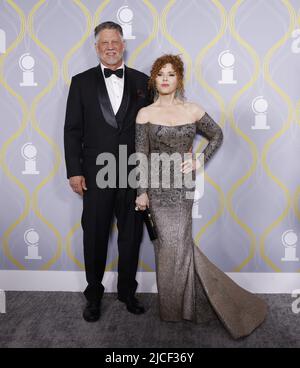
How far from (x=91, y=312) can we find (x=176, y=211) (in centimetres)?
81

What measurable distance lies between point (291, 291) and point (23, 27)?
2541 mm

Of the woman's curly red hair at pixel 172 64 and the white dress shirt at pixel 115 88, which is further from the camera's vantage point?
the white dress shirt at pixel 115 88

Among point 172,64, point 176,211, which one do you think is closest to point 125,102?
point 172,64

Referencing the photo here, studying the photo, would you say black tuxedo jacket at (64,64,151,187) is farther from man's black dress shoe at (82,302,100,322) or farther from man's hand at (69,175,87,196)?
man's black dress shoe at (82,302,100,322)

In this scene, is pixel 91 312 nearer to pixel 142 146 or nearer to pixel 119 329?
pixel 119 329

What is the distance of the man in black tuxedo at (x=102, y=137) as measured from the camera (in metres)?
2.60

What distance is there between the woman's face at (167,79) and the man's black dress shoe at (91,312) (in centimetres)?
137

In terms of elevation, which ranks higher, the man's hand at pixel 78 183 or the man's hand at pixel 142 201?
the man's hand at pixel 78 183

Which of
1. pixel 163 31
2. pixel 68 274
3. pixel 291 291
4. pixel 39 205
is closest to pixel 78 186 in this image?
pixel 39 205

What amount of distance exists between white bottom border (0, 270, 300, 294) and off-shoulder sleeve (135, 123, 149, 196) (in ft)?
2.57

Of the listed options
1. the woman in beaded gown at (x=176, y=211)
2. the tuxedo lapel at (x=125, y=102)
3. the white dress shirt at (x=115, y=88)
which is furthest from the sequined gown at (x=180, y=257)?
the white dress shirt at (x=115, y=88)

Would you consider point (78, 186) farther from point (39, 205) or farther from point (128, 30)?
point (128, 30)

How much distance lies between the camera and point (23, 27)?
2885mm

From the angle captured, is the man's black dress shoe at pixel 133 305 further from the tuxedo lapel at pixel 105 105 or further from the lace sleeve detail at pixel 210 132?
the tuxedo lapel at pixel 105 105
